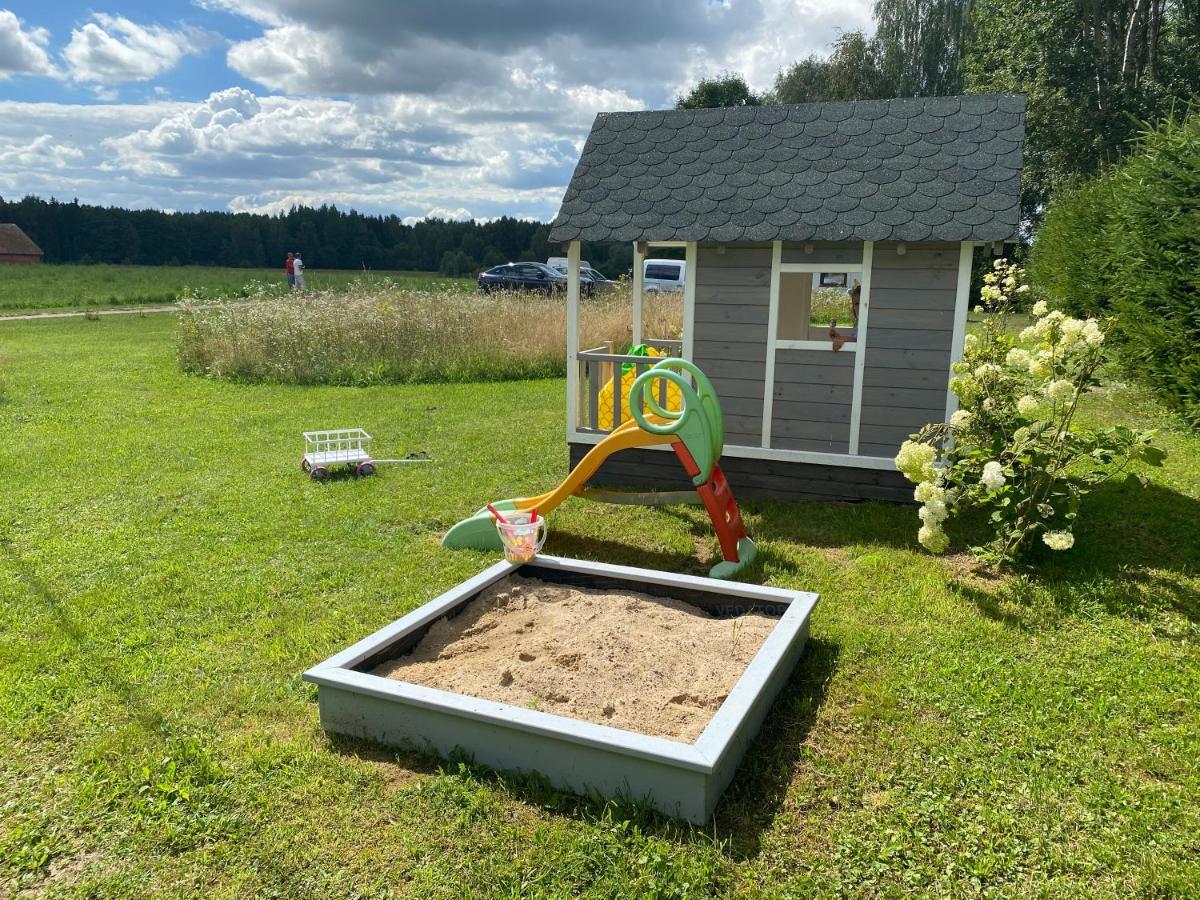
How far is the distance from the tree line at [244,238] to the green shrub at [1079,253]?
1746 inches

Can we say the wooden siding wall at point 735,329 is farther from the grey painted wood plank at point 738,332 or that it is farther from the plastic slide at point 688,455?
the plastic slide at point 688,455

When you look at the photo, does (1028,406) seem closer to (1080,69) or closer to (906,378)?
(906,378)

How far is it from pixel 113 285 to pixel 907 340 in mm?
40029

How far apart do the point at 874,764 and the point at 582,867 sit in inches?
49.6

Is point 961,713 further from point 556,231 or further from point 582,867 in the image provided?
point 556,231

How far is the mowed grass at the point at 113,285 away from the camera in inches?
1125

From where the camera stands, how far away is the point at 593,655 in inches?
154

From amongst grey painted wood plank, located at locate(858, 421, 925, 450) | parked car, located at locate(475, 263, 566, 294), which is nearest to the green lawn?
grey painted wood plank, located at locate(858, 421, 925, 450)

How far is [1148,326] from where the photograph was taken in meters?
9.03

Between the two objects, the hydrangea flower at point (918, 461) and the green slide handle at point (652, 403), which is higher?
the green slide handle at point (652, 403)

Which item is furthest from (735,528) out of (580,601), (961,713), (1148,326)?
(1148,326)

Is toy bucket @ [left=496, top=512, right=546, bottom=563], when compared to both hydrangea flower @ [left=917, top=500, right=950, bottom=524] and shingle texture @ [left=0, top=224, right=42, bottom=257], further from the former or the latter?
shingle texture @ [left=0, top=224, right=42, bottom=257]

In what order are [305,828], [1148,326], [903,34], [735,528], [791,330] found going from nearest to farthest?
[305,828] < [735,528] < [791,330] < [1148,326] < [903,34]

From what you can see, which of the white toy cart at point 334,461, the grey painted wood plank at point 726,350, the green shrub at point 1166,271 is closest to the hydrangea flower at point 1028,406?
the grey painted wood plank at point 726,350
